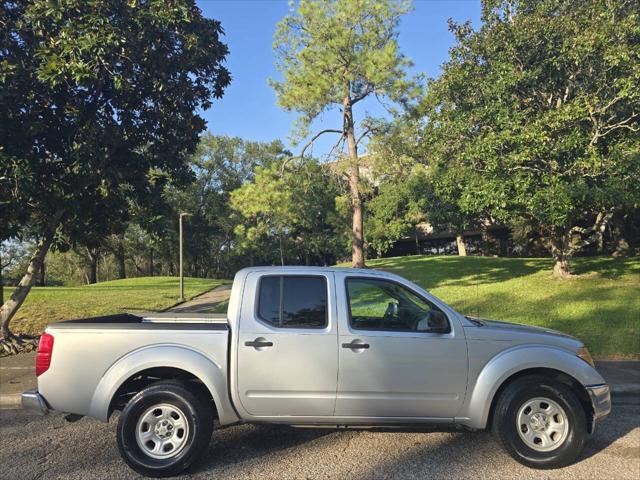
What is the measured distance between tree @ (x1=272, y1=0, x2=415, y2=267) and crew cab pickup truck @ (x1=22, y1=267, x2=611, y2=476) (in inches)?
539

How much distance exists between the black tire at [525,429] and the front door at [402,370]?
1.36ft

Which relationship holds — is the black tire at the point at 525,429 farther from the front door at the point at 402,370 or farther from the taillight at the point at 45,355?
the taillight at the point at 45,355

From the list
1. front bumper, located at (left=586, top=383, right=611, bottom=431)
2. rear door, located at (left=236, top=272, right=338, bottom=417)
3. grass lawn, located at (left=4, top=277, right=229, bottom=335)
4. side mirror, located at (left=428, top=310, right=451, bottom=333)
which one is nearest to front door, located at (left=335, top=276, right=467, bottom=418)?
side mirror, located at (left=428, top=310, right=451, bottom=333)

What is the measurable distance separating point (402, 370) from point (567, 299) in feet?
34.5

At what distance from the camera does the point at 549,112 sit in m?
12.3

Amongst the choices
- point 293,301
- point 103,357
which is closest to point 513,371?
point 293,301

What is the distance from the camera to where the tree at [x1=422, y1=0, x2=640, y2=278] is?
1210 centimetres

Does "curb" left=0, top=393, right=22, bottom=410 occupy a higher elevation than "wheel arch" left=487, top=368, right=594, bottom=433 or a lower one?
lower

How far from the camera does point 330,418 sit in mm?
4445

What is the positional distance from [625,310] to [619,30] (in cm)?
691

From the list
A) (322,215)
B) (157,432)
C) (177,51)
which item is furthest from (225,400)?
(322,215)

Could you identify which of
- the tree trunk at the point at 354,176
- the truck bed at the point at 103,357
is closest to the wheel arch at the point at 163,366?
the truck bed at the point at 103,357

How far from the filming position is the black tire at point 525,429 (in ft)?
14.4

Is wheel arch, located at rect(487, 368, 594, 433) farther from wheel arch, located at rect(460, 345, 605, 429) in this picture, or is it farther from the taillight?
the taillight
